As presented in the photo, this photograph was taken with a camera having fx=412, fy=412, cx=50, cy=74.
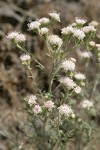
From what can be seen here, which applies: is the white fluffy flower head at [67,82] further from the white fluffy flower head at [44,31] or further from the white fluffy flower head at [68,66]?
the white fluffy flower head at [44,31]

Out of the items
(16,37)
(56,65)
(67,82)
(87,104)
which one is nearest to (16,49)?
(87,104)

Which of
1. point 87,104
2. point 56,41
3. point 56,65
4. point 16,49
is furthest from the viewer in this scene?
point 16,49

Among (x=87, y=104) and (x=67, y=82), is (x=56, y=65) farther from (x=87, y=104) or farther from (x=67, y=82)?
(x=87, y=104)

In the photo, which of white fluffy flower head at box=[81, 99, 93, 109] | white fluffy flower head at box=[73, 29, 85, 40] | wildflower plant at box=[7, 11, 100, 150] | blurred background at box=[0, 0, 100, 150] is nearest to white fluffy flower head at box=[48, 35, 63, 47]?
wildflower plant at box=[7, 11, 100, 150]

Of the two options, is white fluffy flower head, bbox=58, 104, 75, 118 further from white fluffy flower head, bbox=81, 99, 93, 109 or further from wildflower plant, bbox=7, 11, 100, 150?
white fluffy flower head, bbox=81, 99, 93, 109

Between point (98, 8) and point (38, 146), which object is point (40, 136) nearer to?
point (38, 146)

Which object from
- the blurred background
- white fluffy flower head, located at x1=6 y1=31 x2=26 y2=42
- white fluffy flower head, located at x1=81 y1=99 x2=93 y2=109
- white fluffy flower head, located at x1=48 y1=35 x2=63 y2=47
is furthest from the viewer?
the blurred background

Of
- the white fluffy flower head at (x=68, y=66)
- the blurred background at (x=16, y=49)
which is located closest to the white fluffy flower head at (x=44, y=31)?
the white fluffy flower head at (x=68, y=66)

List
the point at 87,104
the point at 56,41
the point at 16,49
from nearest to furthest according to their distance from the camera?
the point at 56,41 → the point at 87,104 → the point at 16,49

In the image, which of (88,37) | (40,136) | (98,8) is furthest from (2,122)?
(98,8)
